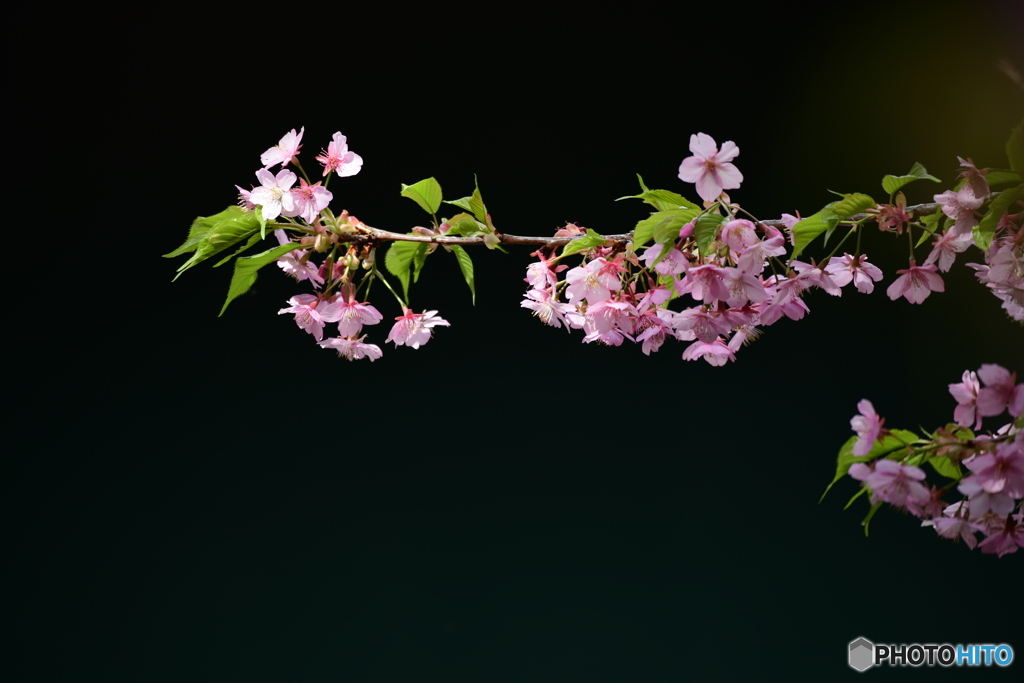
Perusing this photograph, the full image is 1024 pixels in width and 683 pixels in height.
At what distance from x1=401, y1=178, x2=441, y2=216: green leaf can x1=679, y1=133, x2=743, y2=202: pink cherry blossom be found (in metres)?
0.23

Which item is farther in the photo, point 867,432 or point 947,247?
point 947,247

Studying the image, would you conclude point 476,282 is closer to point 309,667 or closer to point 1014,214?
point 309,667

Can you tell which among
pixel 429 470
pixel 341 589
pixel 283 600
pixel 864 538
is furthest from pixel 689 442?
pixel 283 600

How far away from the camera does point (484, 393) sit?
1922mm

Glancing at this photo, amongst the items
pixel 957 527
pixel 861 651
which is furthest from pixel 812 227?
pixel 861 651

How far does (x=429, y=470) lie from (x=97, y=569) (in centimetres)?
80

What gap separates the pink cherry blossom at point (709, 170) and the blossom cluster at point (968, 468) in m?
0.21

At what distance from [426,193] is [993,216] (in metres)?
0.49

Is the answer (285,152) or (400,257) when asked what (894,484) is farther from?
(285,152)

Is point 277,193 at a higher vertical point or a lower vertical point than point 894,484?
higher

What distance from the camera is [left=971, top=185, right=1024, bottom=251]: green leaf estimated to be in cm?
60

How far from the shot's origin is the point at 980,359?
1.96 metres

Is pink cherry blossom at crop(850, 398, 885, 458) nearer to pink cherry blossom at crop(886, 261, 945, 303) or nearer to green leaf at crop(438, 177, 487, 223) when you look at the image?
pink cherry blossom at crop(886, 261, 945, 303)

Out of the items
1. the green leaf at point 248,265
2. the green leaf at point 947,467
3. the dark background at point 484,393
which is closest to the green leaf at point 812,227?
the green leaf at point 947,467
